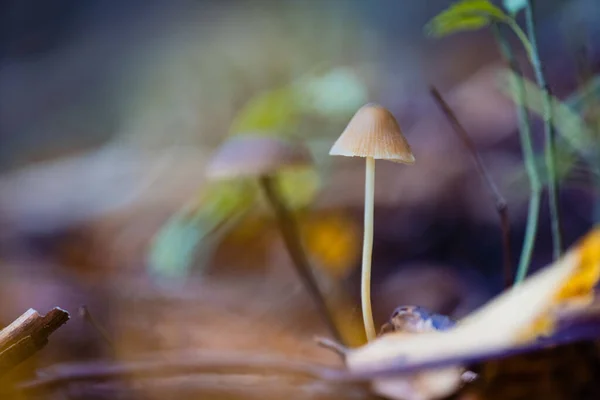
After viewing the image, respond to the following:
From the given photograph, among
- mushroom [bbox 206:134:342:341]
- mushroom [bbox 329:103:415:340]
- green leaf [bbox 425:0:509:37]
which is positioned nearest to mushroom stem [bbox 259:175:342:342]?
mushroom [bbox 206:134:342:341]

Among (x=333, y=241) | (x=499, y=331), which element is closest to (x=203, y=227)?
(x=333, y=241)

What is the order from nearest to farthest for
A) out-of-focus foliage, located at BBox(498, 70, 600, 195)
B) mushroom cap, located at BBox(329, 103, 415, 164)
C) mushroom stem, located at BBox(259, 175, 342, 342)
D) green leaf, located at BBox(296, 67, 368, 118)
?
1. mushroom cap, located at BBox(329, 103, 415, 164)
2. mushroom stem, located at BBox(259, 175, 342, 342)
3. out-of-focus foliage, located at BBox(498, 70, 600, 195)
4. green leaf, located at BBox(296, 67, 368, 118)

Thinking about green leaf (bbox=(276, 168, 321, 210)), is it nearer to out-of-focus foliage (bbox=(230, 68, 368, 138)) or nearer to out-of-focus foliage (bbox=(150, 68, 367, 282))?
out-of-focus foliage (bbox=(150, 68, 367, 282))

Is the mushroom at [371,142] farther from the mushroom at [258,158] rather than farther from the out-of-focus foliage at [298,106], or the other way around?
the out-of-focus foliage at [298,106]

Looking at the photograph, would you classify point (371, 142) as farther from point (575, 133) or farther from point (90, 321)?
point (575, 133)

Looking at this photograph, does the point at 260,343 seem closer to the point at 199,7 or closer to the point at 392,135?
the point at 392,135

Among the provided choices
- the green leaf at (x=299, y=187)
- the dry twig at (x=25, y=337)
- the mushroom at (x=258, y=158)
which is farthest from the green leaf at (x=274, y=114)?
the dry twig at (x=25, y=337)

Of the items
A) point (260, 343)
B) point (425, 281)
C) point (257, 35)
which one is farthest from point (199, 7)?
point (260, 343)
